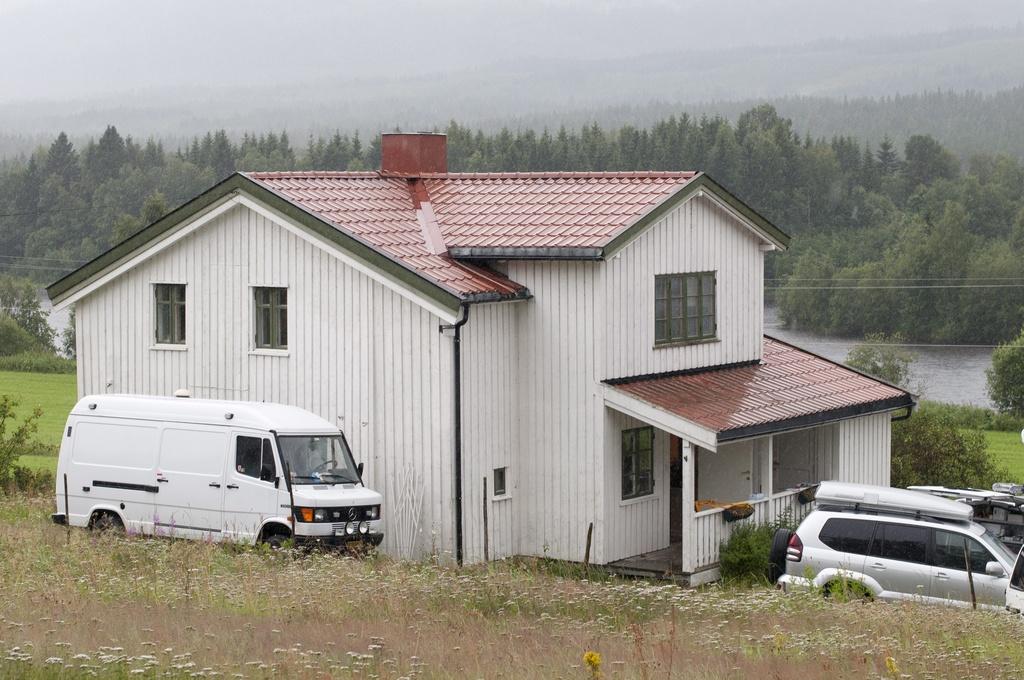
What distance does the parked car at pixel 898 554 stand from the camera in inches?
720

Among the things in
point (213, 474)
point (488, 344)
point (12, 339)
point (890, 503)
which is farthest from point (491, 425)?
point (12, 339)

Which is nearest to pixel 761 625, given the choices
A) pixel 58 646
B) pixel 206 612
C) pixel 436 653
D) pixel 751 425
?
pixel 436 653

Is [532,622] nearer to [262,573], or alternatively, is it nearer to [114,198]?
[262,573]

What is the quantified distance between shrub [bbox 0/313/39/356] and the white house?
165 ft

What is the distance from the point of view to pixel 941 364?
274 feet

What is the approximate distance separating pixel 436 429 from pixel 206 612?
8.66 meters

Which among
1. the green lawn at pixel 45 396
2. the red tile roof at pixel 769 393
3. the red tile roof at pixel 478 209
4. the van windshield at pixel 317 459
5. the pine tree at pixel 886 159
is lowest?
the green lawn at pixel 45 396

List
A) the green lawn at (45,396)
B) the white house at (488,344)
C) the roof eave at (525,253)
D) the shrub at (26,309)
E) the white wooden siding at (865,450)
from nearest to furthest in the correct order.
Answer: the roof eave at (525,253), the white house at (488,344), the white wooden siding at (865,450), the green lawn at (45,396), the shrub at (26,309)

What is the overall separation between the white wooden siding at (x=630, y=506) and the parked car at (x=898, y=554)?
3431mm

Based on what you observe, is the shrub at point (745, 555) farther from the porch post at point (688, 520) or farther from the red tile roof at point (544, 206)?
the red tile roof at point (544, 206)

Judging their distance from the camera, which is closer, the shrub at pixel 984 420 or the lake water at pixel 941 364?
the shrub at pixel 984 420

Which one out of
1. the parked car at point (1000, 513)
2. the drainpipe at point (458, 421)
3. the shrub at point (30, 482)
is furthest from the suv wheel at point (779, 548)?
the shrub at point (30, 482)

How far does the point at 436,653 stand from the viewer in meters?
11.8

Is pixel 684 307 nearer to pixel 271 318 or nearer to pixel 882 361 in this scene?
pixel 271 318
